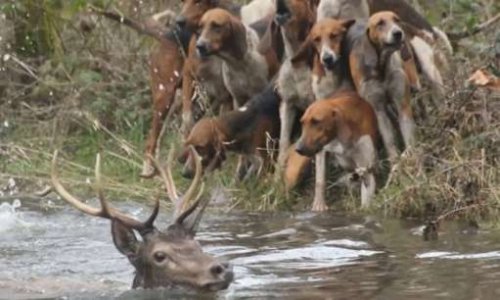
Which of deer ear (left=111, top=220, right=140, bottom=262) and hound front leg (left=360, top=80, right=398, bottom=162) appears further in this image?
hound front leg (left=360, top=80, right=398, bottom=162)

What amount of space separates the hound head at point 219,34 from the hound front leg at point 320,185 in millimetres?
1628

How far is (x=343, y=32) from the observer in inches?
492

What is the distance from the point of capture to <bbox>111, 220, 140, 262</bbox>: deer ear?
8.25 m

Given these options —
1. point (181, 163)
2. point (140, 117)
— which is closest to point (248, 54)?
point (181, 163)

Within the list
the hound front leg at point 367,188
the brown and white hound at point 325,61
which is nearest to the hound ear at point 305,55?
the brown and white hound at point 325,61

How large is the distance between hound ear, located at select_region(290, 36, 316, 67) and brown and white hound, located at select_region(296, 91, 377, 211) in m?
0.66

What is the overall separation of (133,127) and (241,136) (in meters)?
3.05

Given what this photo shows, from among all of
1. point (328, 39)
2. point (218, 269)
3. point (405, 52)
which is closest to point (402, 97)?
point (405, 52)

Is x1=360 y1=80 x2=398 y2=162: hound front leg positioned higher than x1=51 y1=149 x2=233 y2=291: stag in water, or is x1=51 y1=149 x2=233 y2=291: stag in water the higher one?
x1=360 y1=80 x2=398 y2=162: hound front leg

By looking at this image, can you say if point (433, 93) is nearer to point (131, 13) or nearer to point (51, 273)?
point (51, 273)

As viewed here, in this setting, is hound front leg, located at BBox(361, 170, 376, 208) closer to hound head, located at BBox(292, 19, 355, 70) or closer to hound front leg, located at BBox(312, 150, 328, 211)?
hound front leg, located at BBox(312, 150, 328, 211)

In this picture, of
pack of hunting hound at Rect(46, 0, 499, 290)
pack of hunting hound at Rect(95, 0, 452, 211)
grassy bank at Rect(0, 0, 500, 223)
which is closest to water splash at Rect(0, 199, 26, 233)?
grassy bank at Rect(0, 0, 500, 223)

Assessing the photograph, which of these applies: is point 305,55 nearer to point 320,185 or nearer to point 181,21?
point 320,185

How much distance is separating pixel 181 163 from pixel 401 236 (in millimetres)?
3624
